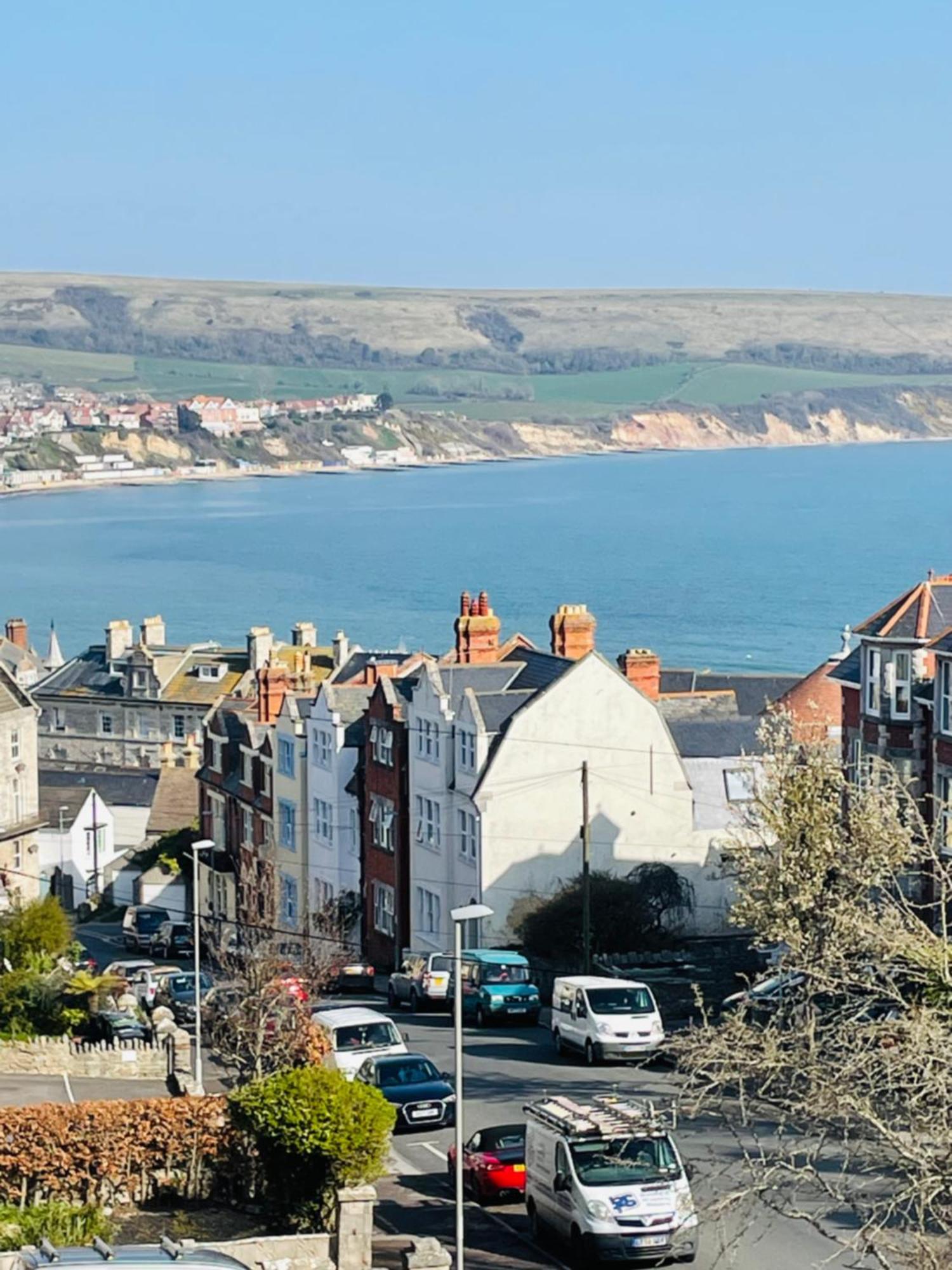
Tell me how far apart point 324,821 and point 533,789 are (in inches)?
365

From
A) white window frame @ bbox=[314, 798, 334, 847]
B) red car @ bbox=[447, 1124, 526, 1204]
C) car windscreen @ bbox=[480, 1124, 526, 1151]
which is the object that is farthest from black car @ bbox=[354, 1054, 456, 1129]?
white window frame @ bbox=[314, 798, 334, 847]

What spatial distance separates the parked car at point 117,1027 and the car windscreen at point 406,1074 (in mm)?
6290

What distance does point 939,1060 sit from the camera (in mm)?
17844

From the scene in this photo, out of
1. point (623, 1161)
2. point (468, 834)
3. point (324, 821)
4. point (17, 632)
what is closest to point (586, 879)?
point (468, 834)

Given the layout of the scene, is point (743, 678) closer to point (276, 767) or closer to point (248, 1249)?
point (276, 767)

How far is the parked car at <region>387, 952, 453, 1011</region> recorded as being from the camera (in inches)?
1590

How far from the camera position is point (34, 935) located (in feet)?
140

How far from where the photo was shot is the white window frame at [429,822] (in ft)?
158

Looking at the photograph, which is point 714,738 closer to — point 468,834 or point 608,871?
point 608,871

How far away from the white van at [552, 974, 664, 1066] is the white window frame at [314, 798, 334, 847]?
2087 cm

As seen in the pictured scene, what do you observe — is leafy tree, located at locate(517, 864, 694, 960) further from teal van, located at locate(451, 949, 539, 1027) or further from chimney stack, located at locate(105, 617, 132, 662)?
chimney stack, located at locate(105, 617, 132, 662)


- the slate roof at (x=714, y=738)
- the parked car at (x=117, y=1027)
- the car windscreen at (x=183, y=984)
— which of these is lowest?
the parked car at (x=117, y=1027)

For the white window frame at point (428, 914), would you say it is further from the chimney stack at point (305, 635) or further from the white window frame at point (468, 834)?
the chimney stack at point (305, 635)

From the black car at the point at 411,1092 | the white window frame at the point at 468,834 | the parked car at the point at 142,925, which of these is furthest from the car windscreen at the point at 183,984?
the parked car at the point at 142,925
